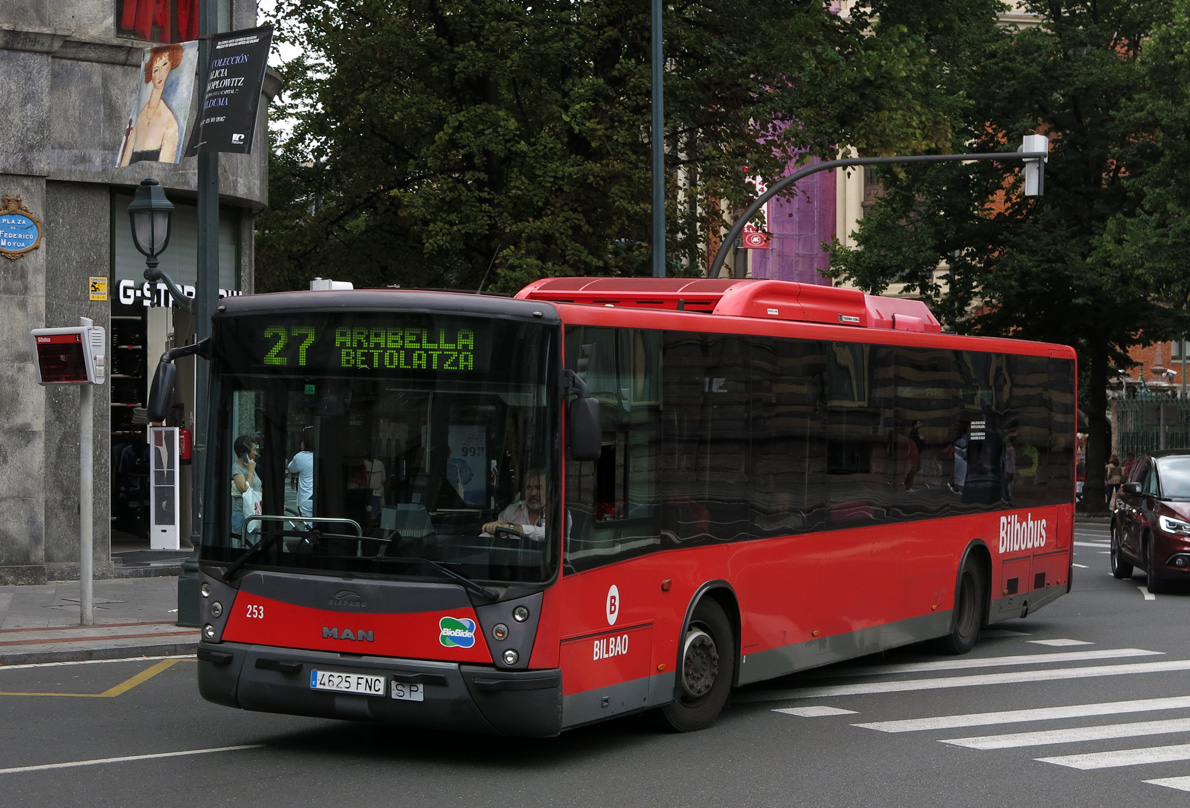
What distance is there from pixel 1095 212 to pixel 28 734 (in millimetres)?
34484

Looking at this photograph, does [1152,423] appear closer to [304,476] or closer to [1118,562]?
[1118,562]

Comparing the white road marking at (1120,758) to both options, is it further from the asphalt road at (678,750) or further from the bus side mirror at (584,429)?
the bus side mirror at (584,429)

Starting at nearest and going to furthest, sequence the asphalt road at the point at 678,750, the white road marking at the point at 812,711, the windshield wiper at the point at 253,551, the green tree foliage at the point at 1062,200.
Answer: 1. the asphalt road at the point at 678,750
2. the windshield wiper at the point at 253,551
3. the white road marking at the point at 812,711
4. the green tree foliage at the point at 1062,200

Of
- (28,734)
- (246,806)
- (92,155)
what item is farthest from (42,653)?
(92,155)

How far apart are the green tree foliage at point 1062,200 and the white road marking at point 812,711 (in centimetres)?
2757

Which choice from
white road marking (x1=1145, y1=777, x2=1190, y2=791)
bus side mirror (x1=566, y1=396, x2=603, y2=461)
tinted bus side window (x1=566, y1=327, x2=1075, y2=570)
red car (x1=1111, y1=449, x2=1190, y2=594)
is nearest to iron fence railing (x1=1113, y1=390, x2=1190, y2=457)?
red car (x1=1111, y1=449, x2=1190, y2=594)

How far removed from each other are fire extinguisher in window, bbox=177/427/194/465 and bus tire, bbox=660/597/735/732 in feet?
40.5

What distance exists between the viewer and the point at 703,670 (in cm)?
973

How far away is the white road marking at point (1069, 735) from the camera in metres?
9.30

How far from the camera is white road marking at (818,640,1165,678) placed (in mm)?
12668

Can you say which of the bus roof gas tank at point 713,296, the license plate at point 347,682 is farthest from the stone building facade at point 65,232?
the license plate at point 347,682

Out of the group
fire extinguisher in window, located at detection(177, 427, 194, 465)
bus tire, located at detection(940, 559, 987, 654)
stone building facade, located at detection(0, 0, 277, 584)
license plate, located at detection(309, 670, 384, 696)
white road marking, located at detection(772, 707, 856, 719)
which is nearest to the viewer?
license plate, located at detection(309, 670, 384, 696)

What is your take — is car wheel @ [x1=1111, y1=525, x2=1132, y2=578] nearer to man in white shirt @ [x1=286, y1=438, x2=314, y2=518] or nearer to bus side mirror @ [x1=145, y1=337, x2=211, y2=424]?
man in white shirt @ [x1=286, y1=438, x2=314, y2=518]

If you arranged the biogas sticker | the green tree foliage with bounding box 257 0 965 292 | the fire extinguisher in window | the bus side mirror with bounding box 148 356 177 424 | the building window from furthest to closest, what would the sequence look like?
the green tree foliage with bounding box 257 0 965 292, the fire extinguisher in window, the building window, the bus side mirror with bounding box 148 356 177 424, the biogas sticker
